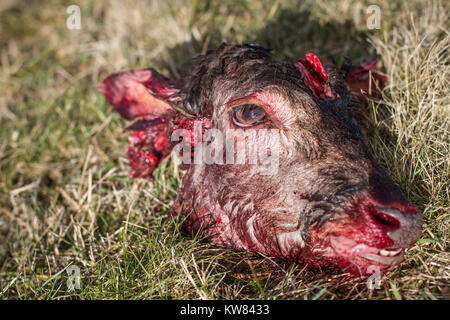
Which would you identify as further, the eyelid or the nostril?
the eyelid

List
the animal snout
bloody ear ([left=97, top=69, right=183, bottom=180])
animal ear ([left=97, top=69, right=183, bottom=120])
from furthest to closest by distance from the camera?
bloody ear ([left=97, top=69, right=183, bottom=180]) → animal ear ([left=97, top=69, right=183, bottom=120]) → the animal snout

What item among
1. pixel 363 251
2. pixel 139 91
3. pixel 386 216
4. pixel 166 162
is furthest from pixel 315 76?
pixel 166 162

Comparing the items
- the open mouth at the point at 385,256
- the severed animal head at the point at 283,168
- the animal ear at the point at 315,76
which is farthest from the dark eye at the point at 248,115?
the open mouth at the point at 385,256

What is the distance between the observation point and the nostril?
2186 millimetres

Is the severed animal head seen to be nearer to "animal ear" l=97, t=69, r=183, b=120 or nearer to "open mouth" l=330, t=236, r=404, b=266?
"open mouth" l=330, t=236, r=404, b=266

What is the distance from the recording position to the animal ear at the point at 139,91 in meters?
3.40

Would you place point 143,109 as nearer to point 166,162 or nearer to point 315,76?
point 166,162

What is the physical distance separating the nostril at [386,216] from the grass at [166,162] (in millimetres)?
466

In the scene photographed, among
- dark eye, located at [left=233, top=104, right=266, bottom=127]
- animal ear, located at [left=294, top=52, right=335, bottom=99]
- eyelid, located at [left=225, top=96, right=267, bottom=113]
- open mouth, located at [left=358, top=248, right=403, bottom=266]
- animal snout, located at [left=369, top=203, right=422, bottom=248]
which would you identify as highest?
animal ear, located at [left=294, top=52, right=335, bottom=99]

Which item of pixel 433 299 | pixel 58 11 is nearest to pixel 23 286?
pixel 433 299

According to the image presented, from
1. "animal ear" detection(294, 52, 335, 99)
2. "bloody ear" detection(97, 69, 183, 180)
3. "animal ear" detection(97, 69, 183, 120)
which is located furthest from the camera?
"bloody ear" detection(97, 69, 183, 180)

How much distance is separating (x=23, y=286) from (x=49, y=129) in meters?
2.17

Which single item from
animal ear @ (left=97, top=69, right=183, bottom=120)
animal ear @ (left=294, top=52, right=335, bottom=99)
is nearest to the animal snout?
animal ear @ (left=294, top=52, right=335, bottom=99)

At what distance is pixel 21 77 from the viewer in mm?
6098
